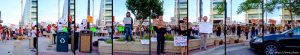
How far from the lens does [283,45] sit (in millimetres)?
17703

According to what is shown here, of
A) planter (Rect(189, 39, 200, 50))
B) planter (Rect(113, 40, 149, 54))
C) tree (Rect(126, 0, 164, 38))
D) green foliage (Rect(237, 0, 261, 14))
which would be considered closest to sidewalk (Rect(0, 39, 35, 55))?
planter (Rect(113, 40, 149, 54))

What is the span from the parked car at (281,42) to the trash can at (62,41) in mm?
7478

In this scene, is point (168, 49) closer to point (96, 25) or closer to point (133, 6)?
point (133, 6)

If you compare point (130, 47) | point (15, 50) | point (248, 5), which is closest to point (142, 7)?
point (248, 5)

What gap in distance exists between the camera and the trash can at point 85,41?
19.6 m

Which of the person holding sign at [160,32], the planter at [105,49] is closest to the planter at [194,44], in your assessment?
the person holding sign at [160,32]

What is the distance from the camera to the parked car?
17.3 m

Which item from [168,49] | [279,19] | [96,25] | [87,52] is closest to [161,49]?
[168,49]

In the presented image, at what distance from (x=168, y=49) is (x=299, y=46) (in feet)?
14.5

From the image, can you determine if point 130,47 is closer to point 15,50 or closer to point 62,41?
point 62,41

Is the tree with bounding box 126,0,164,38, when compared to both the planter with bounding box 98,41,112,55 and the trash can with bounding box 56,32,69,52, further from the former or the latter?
the planter with bounding box 98,41,112,55

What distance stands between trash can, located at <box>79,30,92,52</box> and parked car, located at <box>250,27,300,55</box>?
6.23 meters

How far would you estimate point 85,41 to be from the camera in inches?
778

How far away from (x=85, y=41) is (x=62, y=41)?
1.62m
